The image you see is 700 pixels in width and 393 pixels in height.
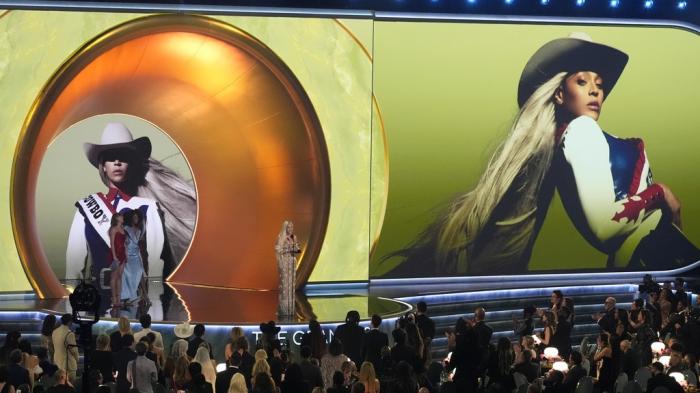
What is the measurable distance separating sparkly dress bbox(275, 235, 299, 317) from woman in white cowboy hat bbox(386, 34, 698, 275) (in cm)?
327

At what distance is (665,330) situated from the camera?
530 inches

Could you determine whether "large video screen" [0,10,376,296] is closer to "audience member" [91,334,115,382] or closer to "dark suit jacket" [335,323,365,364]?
"audience member" [91,334,115,382]

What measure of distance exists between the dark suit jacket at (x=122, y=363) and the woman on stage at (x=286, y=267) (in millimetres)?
4373

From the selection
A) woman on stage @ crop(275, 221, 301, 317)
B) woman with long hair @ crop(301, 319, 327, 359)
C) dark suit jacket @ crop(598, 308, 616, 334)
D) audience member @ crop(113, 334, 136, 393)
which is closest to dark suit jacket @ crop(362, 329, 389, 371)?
woman with long hair @ crop(301, 319, 327, 359)

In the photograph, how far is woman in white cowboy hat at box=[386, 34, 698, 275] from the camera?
60.0ft

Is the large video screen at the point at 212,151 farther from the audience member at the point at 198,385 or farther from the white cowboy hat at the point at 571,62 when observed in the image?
the audience member at the point at 198,385

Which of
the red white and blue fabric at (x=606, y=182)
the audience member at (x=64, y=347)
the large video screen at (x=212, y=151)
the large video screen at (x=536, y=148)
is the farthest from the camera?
the red white and blue fabric at (x=606, y=182)

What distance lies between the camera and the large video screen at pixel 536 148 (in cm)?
1797

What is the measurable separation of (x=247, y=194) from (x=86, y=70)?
9.52ft

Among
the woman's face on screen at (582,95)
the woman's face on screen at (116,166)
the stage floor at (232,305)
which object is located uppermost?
the woman's face on screen at (582,95)

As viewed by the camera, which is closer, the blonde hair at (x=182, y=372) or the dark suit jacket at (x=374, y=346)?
the blonde hair at (x=182, y=372)

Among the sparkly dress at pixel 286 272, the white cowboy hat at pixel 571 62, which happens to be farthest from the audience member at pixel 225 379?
the white cowboy hat at pixel 571 62

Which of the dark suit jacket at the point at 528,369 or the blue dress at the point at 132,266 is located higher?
the blue dress at the point at 132,266

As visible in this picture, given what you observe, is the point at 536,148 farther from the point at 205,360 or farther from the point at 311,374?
the point at 311,374
